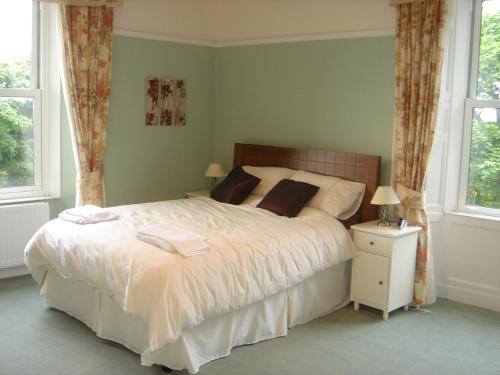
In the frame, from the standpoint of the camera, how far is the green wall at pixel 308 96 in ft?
15.8

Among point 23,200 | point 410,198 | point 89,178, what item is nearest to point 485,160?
point 410,198

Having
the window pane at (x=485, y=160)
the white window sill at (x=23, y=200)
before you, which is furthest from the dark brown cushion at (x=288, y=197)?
the white window sill at (x=23, y=200)

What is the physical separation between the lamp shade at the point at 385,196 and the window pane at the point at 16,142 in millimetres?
3024

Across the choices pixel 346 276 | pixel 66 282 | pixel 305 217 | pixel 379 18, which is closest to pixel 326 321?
pixel 346 276

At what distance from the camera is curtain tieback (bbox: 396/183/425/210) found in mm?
4484

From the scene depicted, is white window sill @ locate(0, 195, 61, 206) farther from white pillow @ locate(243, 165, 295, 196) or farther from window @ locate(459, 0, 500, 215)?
window @ locate(459, 0, 500, 215)

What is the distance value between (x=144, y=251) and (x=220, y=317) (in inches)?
24.1

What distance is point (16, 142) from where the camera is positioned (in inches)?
199

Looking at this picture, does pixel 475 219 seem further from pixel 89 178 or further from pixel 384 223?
pixel 89 178

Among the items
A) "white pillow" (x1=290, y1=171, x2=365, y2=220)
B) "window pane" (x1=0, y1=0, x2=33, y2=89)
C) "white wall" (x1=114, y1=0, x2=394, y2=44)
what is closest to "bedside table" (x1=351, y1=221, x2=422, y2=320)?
"white pillow" (x1=290, y1=171, x2=365, y2=220)

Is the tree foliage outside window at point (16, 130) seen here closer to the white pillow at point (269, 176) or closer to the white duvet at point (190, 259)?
the white duvet at point (190, 259)

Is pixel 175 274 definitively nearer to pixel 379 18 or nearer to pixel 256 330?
pixel 256 330

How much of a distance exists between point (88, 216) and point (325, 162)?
2.06 m

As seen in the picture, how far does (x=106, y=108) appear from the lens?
5148 mm
